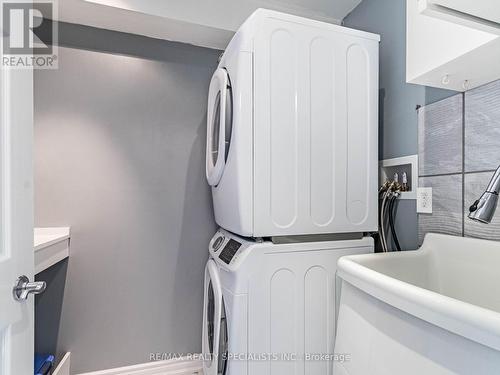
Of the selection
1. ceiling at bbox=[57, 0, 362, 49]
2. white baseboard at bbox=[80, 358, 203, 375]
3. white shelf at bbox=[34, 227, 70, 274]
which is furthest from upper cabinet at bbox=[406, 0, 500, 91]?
white baseboard at bbox=[80, 358, 203, 375]

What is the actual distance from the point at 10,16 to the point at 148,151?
1181mm

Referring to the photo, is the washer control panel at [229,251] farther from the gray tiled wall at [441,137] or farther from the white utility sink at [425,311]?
the gray tiled wall at [441,137]

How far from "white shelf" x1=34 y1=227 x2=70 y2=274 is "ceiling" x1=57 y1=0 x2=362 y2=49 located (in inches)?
53.0

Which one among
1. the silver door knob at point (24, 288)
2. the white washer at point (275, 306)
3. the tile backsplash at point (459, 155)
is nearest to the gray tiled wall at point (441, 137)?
the tile backsplash at point (459, 155)

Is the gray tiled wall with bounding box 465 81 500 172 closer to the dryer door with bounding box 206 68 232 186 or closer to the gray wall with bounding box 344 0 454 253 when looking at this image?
the gray wall with bounding box 344 0 454 253

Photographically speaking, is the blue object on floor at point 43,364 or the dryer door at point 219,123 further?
the blue object on floor at point 43,364

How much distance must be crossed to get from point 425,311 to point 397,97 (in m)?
1.25

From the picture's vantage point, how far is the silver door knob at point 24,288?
0.77 m

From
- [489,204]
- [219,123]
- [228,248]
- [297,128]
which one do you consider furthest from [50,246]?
[489,204]

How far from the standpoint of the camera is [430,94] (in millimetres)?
1324

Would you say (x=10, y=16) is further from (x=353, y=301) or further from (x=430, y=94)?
(x=430, y=94)

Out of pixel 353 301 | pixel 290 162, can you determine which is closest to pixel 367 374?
pixel 353 301

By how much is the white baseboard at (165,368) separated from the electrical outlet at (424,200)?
1.75m

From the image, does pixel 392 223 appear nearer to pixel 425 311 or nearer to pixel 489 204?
pixel 489 204
